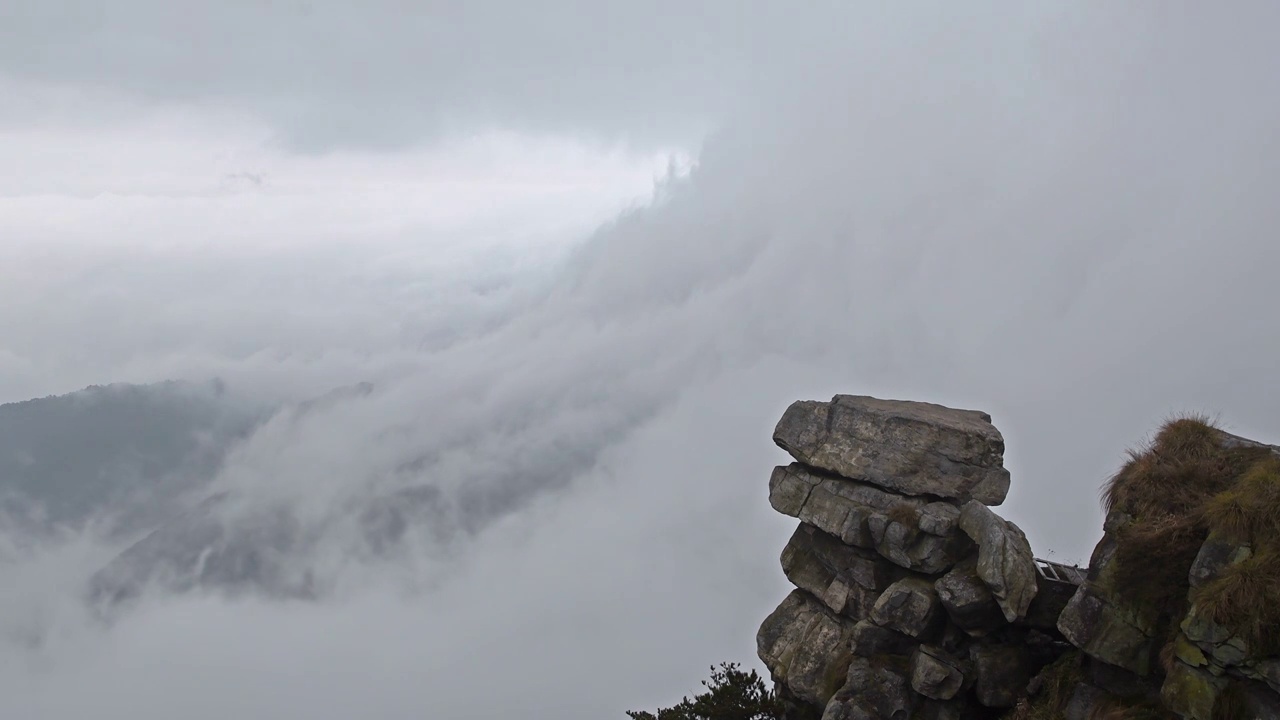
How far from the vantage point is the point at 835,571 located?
3581 centimetres

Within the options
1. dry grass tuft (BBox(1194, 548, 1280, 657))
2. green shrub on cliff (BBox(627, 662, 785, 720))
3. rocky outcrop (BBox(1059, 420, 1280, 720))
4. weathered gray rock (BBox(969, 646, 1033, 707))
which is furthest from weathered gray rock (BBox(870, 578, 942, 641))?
dry grass tuft (BBox(1194, 548, 1280, 657))

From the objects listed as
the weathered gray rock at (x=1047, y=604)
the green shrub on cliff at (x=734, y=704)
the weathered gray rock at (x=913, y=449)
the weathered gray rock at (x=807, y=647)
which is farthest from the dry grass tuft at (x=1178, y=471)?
the green shrub on cliff at (x=734, y=704)

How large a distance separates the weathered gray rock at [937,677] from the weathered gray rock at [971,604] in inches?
50.9

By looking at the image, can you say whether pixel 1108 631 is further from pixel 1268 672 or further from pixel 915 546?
pixel 915 546

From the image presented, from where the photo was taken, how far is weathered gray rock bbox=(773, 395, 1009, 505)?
→ 34719 mm

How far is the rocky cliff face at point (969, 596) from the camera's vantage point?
22906 mm

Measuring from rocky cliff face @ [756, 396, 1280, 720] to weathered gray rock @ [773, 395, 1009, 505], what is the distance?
0.19 ft

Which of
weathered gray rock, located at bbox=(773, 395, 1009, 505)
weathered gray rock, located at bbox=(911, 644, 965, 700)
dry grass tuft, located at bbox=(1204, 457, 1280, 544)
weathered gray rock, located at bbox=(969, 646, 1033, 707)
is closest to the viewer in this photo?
dry grass tuft, located at bbox=(1204, 457, 1280, 544)

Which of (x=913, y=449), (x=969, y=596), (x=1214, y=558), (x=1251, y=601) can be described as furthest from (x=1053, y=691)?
(x=913, y=449)

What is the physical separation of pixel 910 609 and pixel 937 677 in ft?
7.88

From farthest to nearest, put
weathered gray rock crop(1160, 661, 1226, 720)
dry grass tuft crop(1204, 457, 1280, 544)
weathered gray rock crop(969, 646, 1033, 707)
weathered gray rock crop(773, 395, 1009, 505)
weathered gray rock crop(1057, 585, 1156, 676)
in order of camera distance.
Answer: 1. weathered gray rock crop(773, 395, 1009, 505)
2. weathered gray rock crop(969, 646, 1033, 707)
3. weathered gray rock crop(1057, 585, 1156, 676)
4. dry grass tuft crop(1204, 457, 1280, 544)
5. weathered gray rock crop(1160, 661, 1226, 720)

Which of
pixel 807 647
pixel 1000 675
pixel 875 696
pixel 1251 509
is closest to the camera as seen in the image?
pixel 1251 509

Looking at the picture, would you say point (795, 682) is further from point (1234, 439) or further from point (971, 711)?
point (1234, 439)

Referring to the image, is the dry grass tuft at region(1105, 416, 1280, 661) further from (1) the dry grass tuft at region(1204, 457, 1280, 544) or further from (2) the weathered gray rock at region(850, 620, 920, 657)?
(2) the weathered gray rock at region(850, 620, 920, 657)
